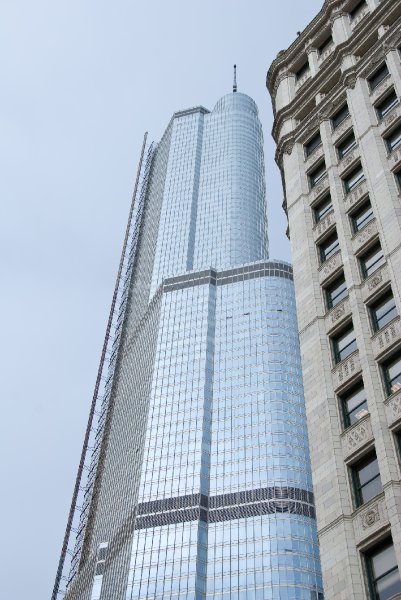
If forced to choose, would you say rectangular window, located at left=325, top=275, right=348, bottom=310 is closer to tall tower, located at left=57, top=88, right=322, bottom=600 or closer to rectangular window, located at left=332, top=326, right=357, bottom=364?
rectangular window, located at left=332, top=326, right=357, bottom=364

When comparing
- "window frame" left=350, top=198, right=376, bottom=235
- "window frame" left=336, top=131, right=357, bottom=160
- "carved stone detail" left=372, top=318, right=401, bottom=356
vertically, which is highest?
"window frame" left=336, top=131, right=357, bottom=160

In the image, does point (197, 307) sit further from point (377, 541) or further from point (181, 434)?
point (377, 541)

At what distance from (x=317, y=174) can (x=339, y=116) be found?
3.28 meters

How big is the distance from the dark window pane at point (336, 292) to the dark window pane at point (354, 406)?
516 cm

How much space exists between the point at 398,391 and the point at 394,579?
20.5 ft

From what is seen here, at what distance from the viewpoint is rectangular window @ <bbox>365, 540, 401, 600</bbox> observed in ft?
81.9

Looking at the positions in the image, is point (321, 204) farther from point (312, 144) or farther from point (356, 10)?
point (356, 10)

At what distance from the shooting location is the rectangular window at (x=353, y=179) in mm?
38569

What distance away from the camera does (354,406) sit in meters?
31.0

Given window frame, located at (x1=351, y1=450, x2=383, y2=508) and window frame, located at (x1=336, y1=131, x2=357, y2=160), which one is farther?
window frame, located at (x1=336, y1=131, x2=357, y2=160)

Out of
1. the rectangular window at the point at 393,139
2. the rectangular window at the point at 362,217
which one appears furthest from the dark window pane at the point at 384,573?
the rectangular window at the point at 393,139

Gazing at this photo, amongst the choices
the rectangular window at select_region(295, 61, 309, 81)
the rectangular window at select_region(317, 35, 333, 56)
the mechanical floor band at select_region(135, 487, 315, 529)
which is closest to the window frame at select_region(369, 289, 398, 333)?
the rectangular window at select_region(317, 35, 333, 56)

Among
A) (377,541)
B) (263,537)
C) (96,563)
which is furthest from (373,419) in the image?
(96,563)

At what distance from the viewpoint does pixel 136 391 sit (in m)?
186
